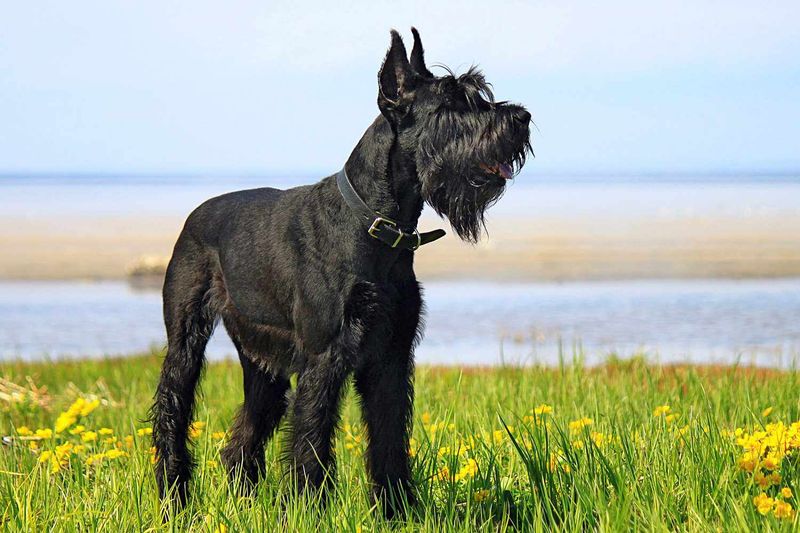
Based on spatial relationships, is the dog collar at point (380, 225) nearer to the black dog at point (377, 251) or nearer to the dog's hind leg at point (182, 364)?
the black dog at point (377, 251)

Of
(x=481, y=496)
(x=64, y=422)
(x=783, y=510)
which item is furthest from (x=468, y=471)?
(x=64, y=422)

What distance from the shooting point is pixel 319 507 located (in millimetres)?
4805

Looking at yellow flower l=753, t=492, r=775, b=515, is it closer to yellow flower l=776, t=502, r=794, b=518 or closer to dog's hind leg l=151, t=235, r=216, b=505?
yellow flower l=776, t=502, r=794, b=518

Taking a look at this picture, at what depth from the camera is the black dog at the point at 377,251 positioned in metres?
4.66

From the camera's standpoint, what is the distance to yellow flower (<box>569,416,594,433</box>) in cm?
543

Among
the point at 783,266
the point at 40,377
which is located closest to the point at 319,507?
the point at 40,377

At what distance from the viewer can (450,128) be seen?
4.64 meters

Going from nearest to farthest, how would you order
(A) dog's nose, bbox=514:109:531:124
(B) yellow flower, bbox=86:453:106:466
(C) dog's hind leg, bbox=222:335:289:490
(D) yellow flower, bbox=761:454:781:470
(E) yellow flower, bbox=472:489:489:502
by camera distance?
(A) dog's nose, bbox=514:109:531:124 < (D) yellow flower, bbox=761:454:781:470 < (E) yellow flower, bbox=472:489:489:502 < (B) yellow flower, bbox=86:453:106:466 < (C) dog's hind leg, bbox=222:335:289:490

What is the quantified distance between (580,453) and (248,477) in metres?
1.95

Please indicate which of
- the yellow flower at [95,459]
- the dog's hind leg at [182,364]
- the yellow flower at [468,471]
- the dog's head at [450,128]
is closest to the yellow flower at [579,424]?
the yellow flower at [468,471]

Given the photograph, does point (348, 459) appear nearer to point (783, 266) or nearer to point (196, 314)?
point (196, 314)

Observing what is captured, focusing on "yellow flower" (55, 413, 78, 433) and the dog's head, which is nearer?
the dog's head

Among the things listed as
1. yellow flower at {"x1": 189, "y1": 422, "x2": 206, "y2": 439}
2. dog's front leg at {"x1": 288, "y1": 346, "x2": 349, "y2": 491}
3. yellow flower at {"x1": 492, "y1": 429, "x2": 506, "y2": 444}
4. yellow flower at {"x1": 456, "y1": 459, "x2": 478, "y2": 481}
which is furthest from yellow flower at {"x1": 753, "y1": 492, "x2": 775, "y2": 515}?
yellow flower at {"x1": 189, "y1": 422, "x2": 206, "y2": 439}

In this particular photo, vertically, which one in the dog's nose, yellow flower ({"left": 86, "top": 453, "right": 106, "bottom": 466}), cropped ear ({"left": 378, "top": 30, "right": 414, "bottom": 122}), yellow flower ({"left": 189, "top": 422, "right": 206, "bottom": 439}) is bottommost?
yellow flower ({"left": 86, "top": 453, "right": 106, "bottom": 466})
